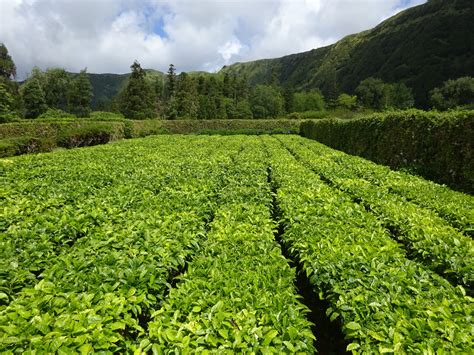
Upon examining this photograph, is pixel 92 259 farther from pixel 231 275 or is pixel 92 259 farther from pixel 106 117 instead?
pixel 106 117

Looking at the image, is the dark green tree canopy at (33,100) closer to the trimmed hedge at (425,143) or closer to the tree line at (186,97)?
the tree line at (186,97)

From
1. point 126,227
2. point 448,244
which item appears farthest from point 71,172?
point 448,244

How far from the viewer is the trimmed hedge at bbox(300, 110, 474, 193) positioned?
1052 centimetres

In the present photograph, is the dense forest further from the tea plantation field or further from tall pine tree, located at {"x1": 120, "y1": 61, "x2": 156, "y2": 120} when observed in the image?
the tea plantation field

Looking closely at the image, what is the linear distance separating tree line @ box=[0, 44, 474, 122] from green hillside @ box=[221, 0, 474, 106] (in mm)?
11848

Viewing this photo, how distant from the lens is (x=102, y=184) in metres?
8.62

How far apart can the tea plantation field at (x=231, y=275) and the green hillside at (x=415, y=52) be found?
107256 mm

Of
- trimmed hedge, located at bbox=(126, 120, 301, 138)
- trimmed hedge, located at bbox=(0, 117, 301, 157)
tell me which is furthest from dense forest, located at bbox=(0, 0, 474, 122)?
trimmed hedge, located at bbox=(0, 117, 301, 157)

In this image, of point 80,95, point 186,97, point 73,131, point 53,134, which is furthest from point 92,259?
point 80,95

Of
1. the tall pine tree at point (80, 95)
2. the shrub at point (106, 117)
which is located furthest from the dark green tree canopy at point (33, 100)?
the shrub at point (106, 117)

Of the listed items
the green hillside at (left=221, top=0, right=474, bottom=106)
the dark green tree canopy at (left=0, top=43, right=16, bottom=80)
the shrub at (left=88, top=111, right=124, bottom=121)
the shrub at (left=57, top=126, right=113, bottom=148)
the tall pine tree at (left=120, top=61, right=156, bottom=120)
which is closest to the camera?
the shrub at (left=57, top=126, right=113, bottom=148)

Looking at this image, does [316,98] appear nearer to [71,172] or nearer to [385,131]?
[385,131]

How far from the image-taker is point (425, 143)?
41.9ft

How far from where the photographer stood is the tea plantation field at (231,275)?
259 cm
